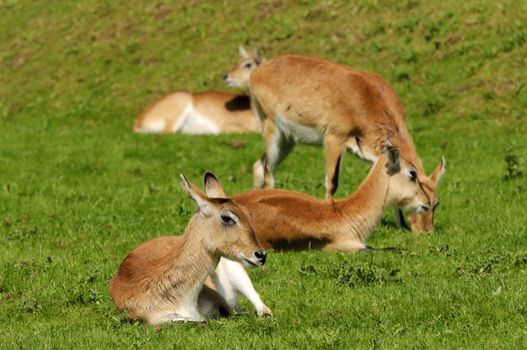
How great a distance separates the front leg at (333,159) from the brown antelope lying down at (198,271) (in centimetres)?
568

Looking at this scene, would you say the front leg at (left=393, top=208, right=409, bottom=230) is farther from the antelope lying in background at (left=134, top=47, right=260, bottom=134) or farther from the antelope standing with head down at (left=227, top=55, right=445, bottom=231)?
the antelope lying in background at (left=134, top=47, right=260, bottom=134)

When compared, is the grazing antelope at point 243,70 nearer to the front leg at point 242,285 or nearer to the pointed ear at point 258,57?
the pointed ear at point 258,57

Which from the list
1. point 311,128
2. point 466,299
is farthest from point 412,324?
point 311,128

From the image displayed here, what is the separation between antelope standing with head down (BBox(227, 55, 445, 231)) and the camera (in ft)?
47.0

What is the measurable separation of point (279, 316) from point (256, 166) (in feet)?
23.7

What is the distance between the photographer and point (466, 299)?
347 inches

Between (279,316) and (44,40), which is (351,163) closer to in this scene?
(279,316)

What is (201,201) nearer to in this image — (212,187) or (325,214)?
(212,187)

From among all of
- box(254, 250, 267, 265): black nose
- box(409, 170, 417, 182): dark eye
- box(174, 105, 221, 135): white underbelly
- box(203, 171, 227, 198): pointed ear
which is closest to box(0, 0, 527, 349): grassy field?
box(254, 250, 267, 265): black nose

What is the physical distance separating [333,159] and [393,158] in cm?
203

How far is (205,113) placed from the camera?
23953 millimetres

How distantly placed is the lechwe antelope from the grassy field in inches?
34.9

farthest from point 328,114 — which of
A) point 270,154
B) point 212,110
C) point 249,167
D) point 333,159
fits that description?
point 212,110

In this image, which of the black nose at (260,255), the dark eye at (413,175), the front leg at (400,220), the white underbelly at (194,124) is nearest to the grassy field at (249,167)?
the front leg at (400,220)
